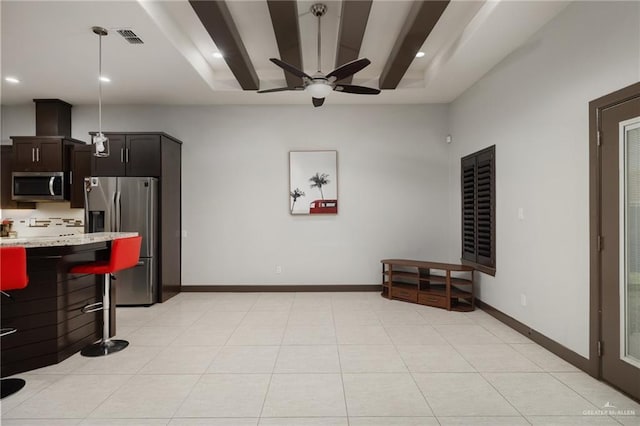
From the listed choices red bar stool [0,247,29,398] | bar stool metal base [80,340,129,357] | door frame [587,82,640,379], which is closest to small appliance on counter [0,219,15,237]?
bar stool metal base [80,340,129,357]

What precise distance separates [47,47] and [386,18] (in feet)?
12.1

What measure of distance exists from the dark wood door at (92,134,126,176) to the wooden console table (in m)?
4.33

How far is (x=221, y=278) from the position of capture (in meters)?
5.80

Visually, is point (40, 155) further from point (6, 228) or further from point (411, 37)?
point (411, 37)

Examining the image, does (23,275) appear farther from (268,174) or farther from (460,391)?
(268,174)

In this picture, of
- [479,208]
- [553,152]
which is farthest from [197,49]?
[479,208]

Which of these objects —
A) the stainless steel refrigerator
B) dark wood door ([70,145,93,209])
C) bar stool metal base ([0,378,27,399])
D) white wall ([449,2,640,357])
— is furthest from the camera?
dark wood door ([70,145,93,209])

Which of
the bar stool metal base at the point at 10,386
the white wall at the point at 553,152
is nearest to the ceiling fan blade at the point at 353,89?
the white wall at the point at 553,152

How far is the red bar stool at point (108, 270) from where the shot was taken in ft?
10.5

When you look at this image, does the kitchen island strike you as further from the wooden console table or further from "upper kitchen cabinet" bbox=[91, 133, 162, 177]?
the wooden console table

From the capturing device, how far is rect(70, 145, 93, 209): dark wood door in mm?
5363

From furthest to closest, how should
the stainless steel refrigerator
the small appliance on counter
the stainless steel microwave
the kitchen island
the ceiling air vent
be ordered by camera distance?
1. the small appliance on counter
2. the stainless steel microwave
3. the stainless steel refrigerator
4. the ceiling air vent
5. the kitchen island

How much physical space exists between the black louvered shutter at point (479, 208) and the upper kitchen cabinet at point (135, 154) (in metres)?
4.65

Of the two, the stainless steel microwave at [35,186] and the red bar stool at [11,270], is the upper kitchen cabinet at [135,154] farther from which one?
the red bar stool at [11,270]
